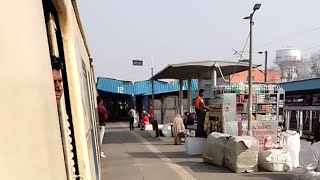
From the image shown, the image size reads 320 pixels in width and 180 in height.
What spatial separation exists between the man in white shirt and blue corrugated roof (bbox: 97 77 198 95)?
31872 millimetres

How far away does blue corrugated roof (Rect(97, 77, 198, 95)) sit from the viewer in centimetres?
4019

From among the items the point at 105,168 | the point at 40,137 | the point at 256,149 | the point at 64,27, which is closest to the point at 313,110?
the point at 256,149

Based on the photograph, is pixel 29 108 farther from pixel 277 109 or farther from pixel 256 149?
pixel 277 109

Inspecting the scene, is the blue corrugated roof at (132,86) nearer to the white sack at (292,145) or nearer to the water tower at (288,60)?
the water tower at (288,60)

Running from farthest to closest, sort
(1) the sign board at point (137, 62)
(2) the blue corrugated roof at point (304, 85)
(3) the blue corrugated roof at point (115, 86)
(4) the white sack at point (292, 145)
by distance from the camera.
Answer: (3) the blue corrugated roof at point (115, 86) → (1) the sign board at point (137, 62) → (2) the blue corrugated roof at point (304, 85) → (4) the white sack at point (292, 145)

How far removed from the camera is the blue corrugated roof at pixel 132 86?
132ft

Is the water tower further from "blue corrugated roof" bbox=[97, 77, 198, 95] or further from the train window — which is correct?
the train window

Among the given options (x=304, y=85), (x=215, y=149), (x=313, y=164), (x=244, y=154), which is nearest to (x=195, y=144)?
(x=215, y=149)

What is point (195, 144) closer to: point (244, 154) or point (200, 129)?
point (200, 129)

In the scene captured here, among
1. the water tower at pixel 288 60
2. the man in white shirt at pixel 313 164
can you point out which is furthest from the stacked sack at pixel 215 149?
the water tower at pixel 288 60

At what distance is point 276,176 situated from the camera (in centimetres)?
959

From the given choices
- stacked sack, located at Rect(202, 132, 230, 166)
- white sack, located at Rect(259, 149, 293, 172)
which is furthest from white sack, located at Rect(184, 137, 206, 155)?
white sack, located at Rect(259, 149, 293, 172)

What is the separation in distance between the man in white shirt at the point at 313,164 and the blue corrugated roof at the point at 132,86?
3187cm

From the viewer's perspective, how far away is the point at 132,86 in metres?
42.4
